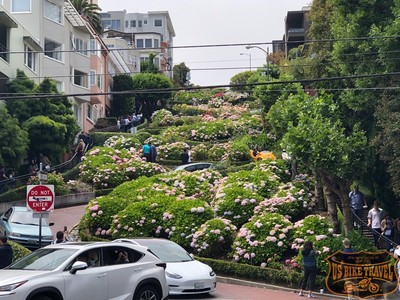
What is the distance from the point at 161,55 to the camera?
370 feet

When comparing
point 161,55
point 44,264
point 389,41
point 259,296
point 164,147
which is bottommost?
→ point 259,296

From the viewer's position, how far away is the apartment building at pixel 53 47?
129 feet

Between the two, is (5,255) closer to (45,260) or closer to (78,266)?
(45,260)

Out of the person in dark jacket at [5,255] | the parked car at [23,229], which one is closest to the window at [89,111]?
the parked car at [23,229]

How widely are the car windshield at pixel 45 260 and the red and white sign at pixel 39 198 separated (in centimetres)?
511

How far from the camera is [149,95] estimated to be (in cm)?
7306

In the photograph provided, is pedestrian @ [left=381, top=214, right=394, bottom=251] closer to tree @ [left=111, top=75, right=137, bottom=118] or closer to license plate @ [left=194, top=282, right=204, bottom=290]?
license plate @ [left=194, top=282, right=204, bottom=290]

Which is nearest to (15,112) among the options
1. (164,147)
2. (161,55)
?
(164,147)

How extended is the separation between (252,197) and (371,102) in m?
5.20

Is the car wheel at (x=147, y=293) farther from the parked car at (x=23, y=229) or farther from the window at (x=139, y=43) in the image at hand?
the window at (x=139, y=43)

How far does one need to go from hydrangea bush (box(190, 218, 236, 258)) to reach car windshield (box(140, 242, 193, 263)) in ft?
12.7

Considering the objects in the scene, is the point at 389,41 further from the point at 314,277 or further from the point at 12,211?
the point at 12,211

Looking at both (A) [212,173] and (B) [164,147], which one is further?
(B) [164,147]

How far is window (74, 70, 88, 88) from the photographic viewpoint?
53.0 m
